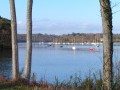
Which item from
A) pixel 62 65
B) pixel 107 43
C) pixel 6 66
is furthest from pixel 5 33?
pixel 107 43

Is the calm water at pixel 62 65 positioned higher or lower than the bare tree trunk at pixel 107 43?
lower

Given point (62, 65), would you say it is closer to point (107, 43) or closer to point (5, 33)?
point (107, 43)

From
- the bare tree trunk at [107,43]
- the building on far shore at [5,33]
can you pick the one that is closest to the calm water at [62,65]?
the bare tree trunk at [107,43]

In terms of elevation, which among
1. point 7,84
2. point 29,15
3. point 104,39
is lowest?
point 7,84

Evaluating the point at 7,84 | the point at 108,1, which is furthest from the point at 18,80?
the point at 108,1

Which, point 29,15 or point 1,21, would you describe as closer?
point 29,15

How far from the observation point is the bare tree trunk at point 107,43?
10.6 metres

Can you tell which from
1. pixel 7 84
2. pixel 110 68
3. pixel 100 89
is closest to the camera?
pixel 110 68

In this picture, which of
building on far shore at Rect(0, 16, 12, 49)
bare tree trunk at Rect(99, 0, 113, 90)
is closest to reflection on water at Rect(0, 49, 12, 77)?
bare tree trunk at Rect(99, 0, 113, 90)

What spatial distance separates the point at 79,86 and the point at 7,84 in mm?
4131

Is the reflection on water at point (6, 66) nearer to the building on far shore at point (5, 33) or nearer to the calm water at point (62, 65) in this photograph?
the calm water at point (62, 65)

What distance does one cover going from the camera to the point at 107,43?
10656 millimetres

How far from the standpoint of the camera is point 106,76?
10.7 meters

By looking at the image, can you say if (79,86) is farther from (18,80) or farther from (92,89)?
(18,80)
